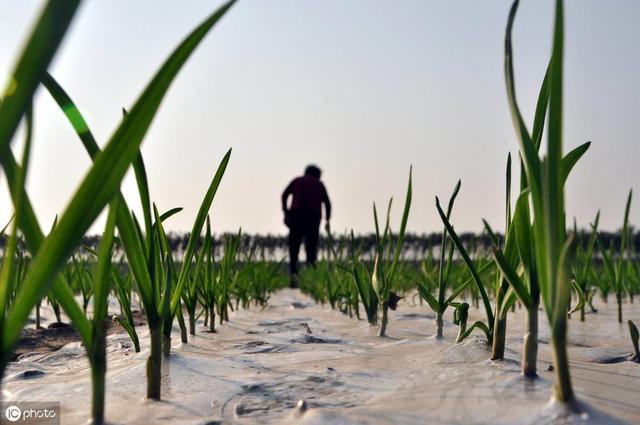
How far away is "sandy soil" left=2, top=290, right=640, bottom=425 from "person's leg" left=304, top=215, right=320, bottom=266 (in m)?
6.60

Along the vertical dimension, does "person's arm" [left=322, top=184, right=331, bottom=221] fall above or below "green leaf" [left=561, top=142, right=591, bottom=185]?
above

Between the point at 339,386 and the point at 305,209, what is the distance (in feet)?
23.4

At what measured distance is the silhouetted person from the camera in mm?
8102

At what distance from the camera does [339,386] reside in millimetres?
997

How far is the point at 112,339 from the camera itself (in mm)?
1930

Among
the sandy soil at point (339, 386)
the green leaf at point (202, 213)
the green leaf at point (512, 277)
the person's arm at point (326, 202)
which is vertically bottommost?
the sandy soil at point (339, 386)

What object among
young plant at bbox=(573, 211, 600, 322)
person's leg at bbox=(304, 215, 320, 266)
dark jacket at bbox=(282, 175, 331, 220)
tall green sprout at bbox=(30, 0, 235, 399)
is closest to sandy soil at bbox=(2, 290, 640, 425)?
tall green sprout at bbox=(30, 0, 235, 399)

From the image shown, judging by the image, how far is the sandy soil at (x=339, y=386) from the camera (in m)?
0.77

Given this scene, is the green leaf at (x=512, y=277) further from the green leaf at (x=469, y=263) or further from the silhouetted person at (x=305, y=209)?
the silhouetted person at (x=305, y=209)

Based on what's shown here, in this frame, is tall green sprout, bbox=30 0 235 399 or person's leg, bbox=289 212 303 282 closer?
tall green sprout, bbox=30 0 235 399

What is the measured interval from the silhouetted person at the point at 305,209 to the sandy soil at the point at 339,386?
21.2ft

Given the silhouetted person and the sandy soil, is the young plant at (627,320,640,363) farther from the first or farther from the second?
the silhouetted person

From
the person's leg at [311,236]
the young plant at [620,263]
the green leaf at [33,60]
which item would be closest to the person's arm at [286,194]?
the person's leg at [311,236]

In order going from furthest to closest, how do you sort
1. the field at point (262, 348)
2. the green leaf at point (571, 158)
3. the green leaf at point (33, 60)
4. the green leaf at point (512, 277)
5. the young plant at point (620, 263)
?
the young plant at point (620, 263) → the green leaf at point (571, 158) → the green leaf at point (512, 277) → the field at point (262, 348) → the green leaf at point (33, 60)
